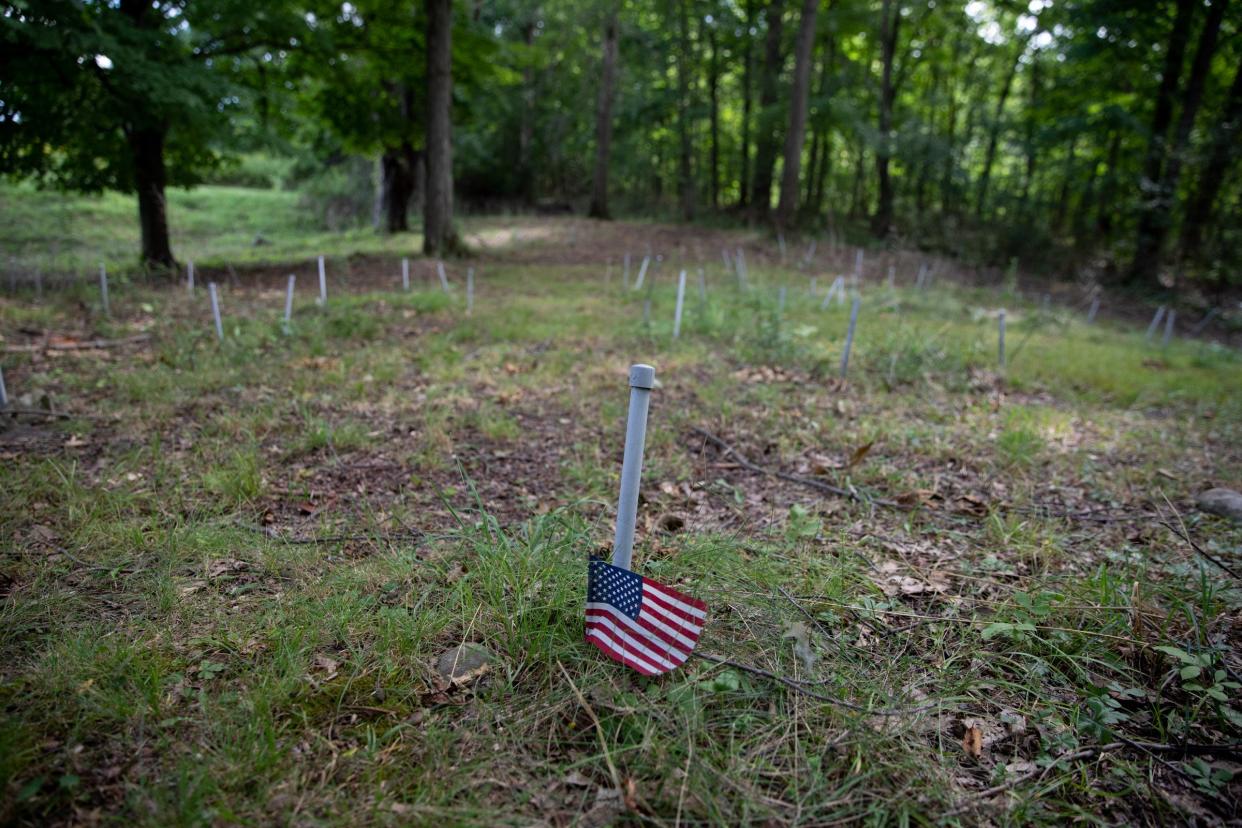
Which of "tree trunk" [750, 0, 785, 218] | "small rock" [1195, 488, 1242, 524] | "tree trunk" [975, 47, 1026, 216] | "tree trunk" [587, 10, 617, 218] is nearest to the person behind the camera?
"small rock" [1195, 488, 1242, 524]

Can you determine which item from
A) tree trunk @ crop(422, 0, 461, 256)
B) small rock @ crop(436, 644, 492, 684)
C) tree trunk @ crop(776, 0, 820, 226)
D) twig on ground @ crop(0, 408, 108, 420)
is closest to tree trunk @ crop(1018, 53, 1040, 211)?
tree trunk @ crop(776, 0, 820, 226)

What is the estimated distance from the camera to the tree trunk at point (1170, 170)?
1420 centimetres


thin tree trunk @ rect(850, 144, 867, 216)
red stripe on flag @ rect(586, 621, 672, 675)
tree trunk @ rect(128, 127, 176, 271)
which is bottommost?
red stripe on flag @ rect(586, 621, 672, 675)

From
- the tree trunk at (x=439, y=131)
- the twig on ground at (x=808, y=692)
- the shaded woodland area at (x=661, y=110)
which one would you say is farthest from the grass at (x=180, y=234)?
the twig on ground at (x=808, y=692)

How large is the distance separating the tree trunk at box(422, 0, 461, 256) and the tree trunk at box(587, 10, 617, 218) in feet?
32.2

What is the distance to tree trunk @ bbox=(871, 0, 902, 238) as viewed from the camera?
1969 centimetres

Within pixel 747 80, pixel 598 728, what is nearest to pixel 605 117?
pixel 747 80

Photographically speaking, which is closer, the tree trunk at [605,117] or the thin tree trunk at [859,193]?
the tree trunk at [605,117]

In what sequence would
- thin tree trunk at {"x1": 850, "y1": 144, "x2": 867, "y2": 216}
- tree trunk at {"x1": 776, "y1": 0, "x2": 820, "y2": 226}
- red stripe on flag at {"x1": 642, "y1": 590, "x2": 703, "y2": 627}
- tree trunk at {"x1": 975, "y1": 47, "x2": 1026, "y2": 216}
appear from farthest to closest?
thin tree trunk at {"x1": 850, "y1": 144, "x2": 867, "y2": 216} → tree trunk at {"x1": 975, "y1": 47, "x2": 1026, "y2": 216} → tree trunk at {"x1": 776, "y1": 0, "x2": 820, "y2": 226} → red stripe on flag at {"x1": 642, "y1": 590, "x2": 703, "y2": 627}

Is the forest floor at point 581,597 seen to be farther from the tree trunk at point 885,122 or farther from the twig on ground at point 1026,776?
the tree trunk at point 885,122

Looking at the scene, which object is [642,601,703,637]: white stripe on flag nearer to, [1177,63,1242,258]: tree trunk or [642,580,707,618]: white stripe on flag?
[642,580,707,618]: white stripe on flag

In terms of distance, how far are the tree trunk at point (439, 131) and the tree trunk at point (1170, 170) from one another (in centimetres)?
1562

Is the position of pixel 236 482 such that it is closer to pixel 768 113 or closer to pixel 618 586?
Answer: pixel 618 586

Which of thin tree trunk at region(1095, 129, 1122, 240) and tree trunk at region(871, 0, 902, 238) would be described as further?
tree trunk at region(871, 0, 902, 238)
